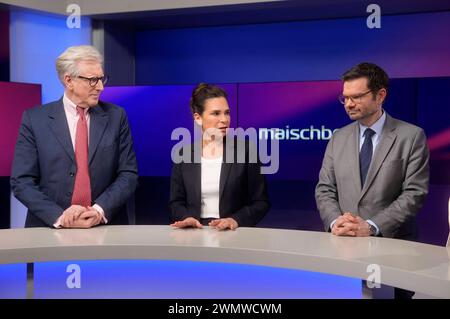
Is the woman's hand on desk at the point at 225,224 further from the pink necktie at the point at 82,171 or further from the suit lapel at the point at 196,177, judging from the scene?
the pink necktie at the point at 82,171

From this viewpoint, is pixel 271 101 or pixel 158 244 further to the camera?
pixel 271 101

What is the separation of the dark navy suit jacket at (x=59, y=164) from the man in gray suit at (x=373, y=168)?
864 mm

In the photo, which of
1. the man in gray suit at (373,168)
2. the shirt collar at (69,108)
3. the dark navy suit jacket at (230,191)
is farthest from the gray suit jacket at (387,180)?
the shirt collar at (69,108)

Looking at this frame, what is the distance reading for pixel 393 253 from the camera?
6.61ft

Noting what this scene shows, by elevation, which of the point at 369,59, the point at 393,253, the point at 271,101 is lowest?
the point at 393,253

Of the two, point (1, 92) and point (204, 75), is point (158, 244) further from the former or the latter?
point (204, 75)

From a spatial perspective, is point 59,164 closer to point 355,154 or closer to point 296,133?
point 355,154

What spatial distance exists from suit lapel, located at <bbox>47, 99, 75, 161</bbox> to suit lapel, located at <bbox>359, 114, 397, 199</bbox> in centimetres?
123

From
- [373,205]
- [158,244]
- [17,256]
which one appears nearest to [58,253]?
[17,256]

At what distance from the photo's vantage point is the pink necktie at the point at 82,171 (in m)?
2.68

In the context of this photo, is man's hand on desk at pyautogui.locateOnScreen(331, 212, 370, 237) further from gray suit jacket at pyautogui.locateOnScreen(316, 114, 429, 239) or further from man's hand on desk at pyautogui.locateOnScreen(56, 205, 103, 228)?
A: man's hand on desk at pyautogui.locateOnScreen(56, 205, 103, 228)
